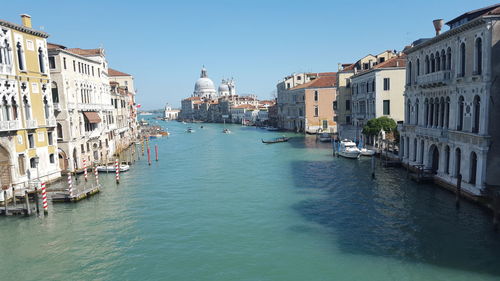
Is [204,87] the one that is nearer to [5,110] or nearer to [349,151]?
A: [349,151]

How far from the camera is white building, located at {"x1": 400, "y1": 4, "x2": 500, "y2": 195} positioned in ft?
48.7

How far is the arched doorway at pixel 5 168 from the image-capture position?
1809 cm

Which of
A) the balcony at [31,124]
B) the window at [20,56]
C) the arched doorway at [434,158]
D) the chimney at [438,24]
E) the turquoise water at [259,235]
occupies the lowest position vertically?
the turquoise water at [259,235]

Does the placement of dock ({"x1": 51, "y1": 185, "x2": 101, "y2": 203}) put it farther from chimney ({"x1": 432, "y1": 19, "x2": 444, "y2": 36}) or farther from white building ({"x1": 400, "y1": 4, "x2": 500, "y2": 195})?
chimney ({"x1": 432, "y1": 19, "x2": 444, "y2": 36})

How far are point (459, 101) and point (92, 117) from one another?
2503cm

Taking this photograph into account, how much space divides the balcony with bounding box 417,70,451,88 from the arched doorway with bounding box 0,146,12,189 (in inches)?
875

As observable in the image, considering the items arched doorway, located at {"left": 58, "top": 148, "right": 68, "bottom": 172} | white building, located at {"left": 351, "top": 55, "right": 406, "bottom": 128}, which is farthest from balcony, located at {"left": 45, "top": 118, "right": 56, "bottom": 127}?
white building, located at {"left": 351, "top": 55, "right": 406, "bottom": 128}

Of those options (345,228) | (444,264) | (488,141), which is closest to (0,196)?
(345,228)

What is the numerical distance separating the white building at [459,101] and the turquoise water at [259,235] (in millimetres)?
1796

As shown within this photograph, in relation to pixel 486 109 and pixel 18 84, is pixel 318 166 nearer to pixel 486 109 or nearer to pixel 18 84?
pixel 486 109

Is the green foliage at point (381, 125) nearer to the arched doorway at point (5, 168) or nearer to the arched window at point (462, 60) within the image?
the arched window at point (462, 60)

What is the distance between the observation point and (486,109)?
14.9 meters

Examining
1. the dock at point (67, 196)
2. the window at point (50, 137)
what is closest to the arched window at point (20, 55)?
the window at point (50, 137)

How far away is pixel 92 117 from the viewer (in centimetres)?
2848
